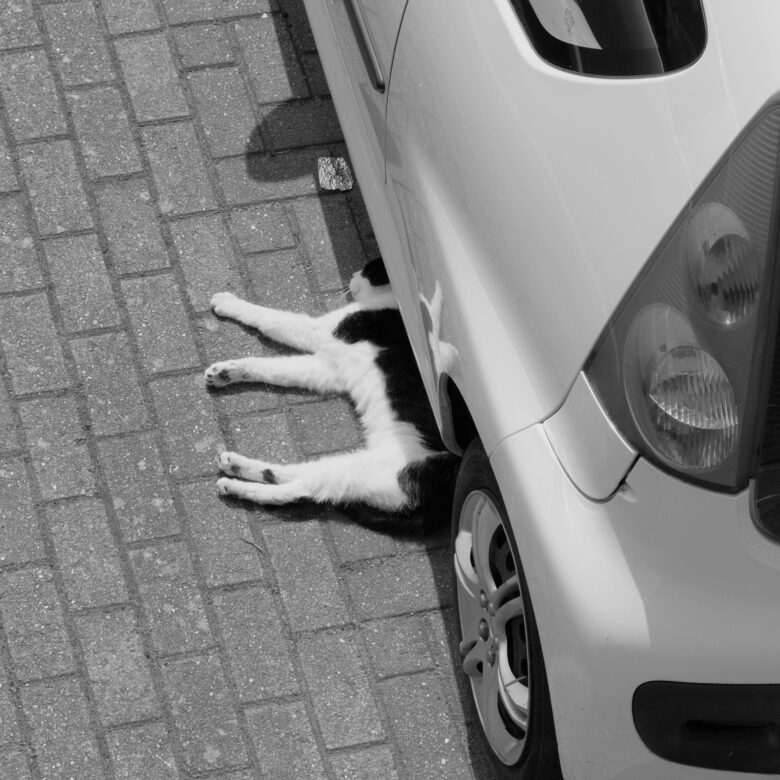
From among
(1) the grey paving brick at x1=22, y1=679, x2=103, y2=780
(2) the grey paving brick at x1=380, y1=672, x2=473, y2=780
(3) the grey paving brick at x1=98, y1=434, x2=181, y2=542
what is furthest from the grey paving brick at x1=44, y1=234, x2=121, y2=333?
(2) the grey paving brick at x1=380, y1=672, x2=473, y2=780

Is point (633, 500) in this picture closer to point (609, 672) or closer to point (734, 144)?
point (609, 672)

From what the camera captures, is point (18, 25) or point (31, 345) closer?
point (31, 345)

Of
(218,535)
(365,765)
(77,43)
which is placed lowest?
(365,765)

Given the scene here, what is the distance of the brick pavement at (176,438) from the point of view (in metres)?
3.60

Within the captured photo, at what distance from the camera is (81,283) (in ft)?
14.3

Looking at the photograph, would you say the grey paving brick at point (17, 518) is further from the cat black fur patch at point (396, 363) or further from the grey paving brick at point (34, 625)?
the cat black fur patch at point (396, 363)

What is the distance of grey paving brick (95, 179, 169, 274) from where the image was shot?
14.6 feet

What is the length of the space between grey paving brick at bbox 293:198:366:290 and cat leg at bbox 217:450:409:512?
0.89m

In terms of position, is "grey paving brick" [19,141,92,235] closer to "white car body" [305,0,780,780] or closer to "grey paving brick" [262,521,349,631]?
"grey paving brick" [262,521,349,631]

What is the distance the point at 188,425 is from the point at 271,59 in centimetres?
188

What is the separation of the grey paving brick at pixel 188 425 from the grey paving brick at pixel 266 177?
2.94ft

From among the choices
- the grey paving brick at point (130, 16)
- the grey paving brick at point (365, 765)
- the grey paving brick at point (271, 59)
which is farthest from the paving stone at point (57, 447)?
the grey paving brick at point (130, 16)

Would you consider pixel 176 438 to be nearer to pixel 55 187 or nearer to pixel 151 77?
pixel 55 187

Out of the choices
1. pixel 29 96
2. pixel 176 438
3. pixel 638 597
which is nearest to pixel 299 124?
pixel 29 96
